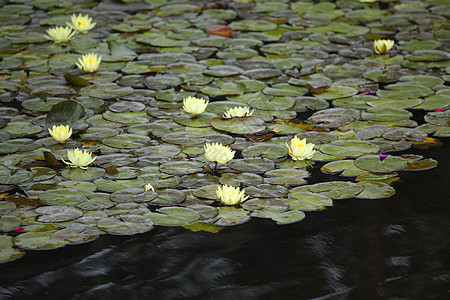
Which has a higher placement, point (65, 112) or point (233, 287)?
point (65, 112)

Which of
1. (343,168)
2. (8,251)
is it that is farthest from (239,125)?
(8,251)

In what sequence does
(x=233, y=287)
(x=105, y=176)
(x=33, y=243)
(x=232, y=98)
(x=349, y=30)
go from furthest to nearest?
(x=349, y=30), (x=232, y=98), (x=105, y=176), (x=33, y=243), (x=233, y=287)

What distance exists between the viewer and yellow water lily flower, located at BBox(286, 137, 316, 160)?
288 cm

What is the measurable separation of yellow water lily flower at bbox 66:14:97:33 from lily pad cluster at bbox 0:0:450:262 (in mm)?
68

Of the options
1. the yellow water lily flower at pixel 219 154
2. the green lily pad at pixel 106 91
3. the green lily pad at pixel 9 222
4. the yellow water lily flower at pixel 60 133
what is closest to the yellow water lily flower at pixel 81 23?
the green lily pad at pixel 106 91

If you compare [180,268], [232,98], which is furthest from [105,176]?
[232,98]

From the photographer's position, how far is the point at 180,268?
2213mm

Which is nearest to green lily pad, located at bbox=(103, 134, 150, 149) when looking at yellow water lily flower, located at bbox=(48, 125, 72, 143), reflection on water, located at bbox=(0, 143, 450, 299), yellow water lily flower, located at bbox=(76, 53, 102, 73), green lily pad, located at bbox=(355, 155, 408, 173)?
yellow water lily flower, located at bbox=(48, 125, 72, 143)

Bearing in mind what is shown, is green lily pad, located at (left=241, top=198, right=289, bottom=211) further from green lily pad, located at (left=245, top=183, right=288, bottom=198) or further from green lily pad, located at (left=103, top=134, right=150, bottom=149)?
green lily pad, located at (left=103, top=134, right=150, bottom=149)

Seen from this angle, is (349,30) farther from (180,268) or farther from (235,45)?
(180,268)

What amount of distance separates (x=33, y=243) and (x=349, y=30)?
3.49 metres

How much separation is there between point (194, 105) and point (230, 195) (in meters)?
1.00

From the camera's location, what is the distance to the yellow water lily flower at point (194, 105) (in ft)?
11.1

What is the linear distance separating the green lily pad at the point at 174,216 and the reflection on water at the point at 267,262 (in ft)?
0.14
